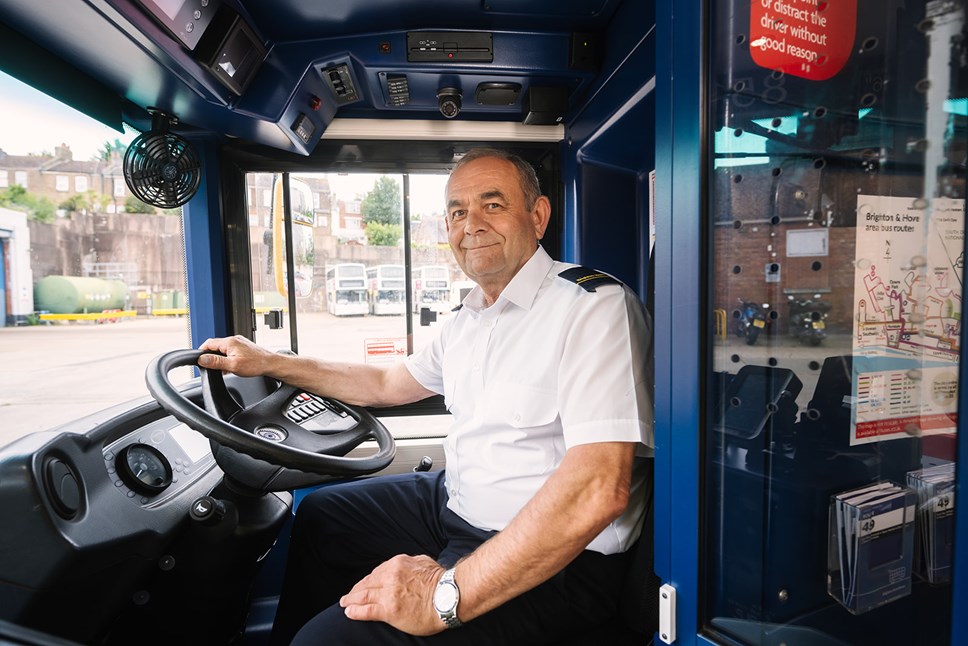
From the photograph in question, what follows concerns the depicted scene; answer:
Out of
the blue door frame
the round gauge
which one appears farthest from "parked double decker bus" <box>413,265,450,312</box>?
the blue door frame

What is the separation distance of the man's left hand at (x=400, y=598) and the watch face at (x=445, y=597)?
1 cm

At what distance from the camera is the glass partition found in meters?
0.72

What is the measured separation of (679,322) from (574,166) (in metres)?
1.52

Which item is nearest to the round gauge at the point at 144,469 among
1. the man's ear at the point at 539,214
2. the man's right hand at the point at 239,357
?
the man's right hand at the point at 239,357

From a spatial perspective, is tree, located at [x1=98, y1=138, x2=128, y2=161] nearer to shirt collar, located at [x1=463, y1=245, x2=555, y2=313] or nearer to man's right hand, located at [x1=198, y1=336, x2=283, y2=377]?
man's right hand, located at [x1=198, y1=336, x2=283, y2=377]

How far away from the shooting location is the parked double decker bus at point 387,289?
250 centimetres

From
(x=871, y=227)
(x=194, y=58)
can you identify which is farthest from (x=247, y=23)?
(x=871, y=227)

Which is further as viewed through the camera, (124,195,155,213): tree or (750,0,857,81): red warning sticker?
(124,195,155,213): tree

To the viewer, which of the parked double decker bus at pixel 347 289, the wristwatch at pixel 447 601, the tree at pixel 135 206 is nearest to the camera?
the wristwatch at pixel 447 601

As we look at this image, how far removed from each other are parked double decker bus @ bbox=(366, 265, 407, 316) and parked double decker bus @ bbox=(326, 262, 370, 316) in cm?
3

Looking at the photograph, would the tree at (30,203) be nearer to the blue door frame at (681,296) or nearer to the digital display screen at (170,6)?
the digital display screen at (170,6)

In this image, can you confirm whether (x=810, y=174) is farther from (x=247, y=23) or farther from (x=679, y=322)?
(x=247, y=23)

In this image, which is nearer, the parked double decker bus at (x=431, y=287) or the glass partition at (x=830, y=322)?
the glass partition at (x=830, y=322)

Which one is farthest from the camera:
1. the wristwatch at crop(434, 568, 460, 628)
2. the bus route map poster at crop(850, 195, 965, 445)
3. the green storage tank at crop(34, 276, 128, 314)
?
the green storage tank at crop(34, 276, 128, 314)
